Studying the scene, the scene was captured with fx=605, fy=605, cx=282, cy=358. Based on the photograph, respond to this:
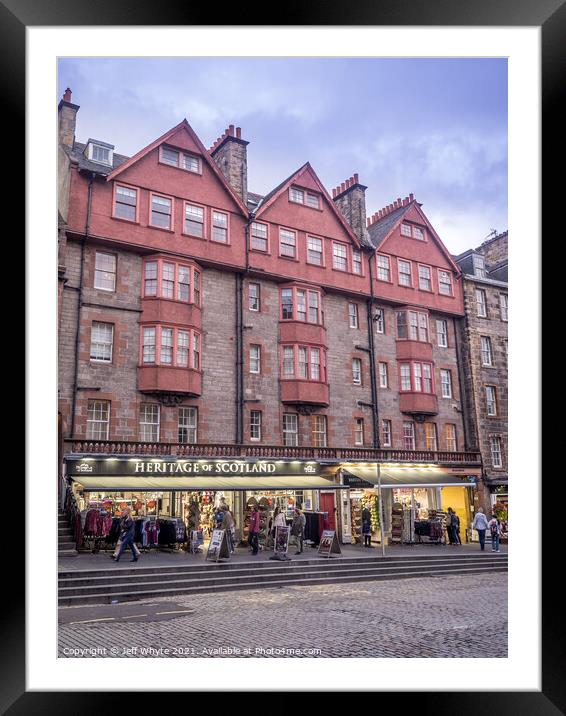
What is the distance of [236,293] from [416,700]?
54.5 feet

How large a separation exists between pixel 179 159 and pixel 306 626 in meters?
15.7

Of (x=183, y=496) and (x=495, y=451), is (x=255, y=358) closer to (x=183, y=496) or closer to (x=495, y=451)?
(x=183, y=496)

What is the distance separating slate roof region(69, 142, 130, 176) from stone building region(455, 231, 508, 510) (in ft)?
45.8

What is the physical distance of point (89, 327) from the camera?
18.2 m

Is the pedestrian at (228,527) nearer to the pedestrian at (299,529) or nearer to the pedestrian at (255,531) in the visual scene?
the pedestrian at (255,531)

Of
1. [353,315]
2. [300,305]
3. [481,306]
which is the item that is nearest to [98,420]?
[300,305]

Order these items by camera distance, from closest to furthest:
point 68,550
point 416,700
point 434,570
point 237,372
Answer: point 416,700 → point 68,550 → point 434,570 → point 237,372

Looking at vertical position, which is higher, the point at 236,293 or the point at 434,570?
the point at 236,293

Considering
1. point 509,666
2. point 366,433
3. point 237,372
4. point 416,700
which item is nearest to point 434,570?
point 366,433

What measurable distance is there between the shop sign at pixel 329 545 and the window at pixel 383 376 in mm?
7892

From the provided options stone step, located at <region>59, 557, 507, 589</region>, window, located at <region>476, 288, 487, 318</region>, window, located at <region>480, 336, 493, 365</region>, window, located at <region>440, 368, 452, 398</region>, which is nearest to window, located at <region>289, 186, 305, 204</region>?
window, located at <region>476, 288, 487, 318</region>

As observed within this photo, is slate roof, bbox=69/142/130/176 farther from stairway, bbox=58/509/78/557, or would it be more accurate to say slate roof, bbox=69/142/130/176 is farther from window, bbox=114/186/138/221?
stairway, bbox=58/509/78/557
